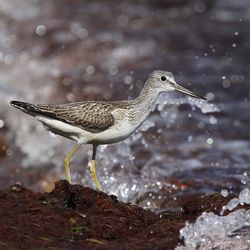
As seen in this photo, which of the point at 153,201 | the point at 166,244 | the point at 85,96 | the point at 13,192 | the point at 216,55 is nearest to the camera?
the point at 166,244

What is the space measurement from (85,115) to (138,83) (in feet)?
21.8

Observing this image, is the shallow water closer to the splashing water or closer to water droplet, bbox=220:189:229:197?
water droplet, bbox=220:189:229:197

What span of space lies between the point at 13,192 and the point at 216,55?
9.63 metres

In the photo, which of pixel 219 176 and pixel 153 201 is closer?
pixel 153 201

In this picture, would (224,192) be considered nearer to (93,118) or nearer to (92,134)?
(92,134)

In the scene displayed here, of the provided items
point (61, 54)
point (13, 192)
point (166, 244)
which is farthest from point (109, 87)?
point (166, 244)

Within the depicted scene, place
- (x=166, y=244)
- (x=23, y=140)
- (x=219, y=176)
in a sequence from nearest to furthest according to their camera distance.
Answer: (x=166, y=244), (x=219, y=176), (x=23, y=140)

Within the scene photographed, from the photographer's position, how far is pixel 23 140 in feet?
38.5

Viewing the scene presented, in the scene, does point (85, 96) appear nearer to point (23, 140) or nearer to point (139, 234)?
point (23, 140)

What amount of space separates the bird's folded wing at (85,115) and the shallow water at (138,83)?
5.83ft

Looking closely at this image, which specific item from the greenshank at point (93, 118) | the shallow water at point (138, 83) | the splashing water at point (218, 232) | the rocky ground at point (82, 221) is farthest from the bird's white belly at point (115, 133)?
the shallow water at point (138, 83)

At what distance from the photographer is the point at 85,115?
718 cm

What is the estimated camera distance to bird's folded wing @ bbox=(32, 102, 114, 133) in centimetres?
709

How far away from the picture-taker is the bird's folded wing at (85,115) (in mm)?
7094
